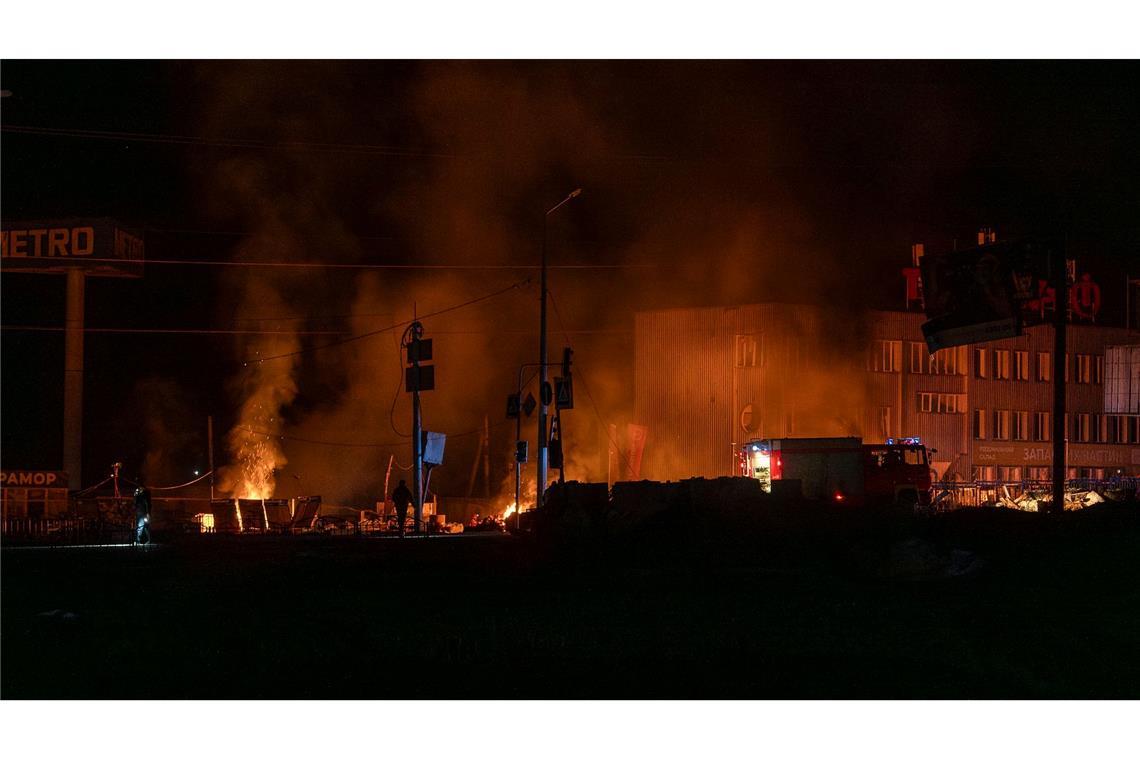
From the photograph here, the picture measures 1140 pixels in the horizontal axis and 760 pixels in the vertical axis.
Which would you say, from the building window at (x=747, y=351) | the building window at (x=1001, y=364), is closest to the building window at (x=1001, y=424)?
the building window at (x=1001, y=364)

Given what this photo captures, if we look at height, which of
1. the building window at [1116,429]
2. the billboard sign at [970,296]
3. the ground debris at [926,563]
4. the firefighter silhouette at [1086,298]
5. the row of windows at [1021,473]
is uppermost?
the firefighter silhouette at [1086,298]

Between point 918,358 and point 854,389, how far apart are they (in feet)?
16.9

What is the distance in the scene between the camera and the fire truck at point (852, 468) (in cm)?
3584

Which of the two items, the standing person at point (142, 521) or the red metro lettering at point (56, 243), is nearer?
the standing person at point (142, 521)

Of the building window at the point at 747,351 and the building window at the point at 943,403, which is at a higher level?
the building window at the point at 747,351

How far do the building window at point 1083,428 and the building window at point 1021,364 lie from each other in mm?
4091

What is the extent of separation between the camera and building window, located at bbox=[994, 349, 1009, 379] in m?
57.0

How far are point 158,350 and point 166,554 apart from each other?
37.6 m

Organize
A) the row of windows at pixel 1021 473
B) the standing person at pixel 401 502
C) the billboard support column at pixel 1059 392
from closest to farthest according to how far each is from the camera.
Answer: the billboard support column at pixel 1059 392
the standing person at pixel 401 502
the row of windows at pixel 1021 473

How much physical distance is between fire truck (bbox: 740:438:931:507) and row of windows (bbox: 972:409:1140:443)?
825 inches

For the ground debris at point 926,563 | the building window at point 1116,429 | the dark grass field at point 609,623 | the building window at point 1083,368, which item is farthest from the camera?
the building window at point 1116,429

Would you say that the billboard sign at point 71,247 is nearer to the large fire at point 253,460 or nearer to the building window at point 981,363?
the large fire at point 253,460

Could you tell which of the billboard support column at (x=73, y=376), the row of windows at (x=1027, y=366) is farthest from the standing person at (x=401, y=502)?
the row of windows at (x=1027, y=366)

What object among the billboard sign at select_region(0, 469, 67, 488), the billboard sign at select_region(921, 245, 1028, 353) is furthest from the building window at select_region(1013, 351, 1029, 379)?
the billboard sign at select_region(0, 469, 67, 488)
